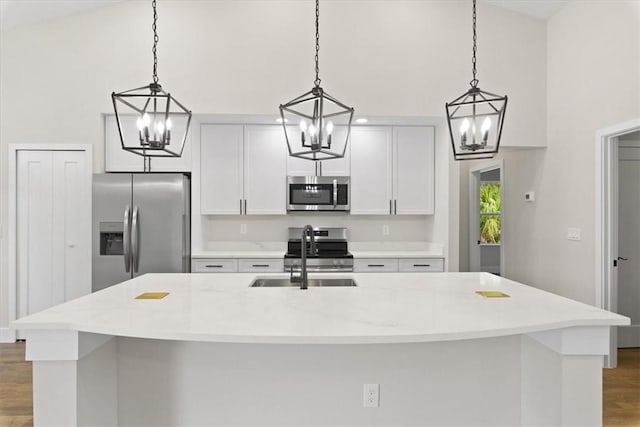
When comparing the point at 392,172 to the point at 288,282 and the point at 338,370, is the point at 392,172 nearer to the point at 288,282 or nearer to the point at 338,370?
the point at 288,282

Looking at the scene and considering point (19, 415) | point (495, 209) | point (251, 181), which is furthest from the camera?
point (495, 209)

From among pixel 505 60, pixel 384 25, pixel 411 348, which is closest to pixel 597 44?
pixel 505 60

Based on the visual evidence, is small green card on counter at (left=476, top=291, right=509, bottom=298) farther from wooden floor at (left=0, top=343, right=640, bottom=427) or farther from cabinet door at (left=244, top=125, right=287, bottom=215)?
cabinet door at (left=244, top=125, right=287, bottom=215)

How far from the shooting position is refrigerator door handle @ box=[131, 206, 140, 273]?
3.81 m

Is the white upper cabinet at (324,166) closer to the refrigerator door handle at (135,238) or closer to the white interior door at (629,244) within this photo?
the refrigerator door handle at (135,238)

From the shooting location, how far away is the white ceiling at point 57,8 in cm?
388

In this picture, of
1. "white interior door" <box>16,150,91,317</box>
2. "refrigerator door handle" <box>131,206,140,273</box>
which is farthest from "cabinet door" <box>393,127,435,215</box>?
"white interior door" <box>16,150,91,317</box>

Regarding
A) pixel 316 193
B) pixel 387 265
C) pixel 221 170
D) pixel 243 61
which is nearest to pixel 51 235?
pixel 221 170

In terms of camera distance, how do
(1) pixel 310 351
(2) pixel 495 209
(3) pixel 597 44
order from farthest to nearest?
(2) pixel 495 209 < (3) pixel 597 44 < (1) pixel 310 351

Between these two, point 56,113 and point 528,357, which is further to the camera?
point 56,113

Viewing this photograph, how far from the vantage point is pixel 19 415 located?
264 centimetres

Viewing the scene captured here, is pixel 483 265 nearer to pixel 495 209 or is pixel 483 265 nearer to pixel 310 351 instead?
pixel 495 209

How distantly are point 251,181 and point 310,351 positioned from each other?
2.76 metres

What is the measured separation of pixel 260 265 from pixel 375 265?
1.23 m
